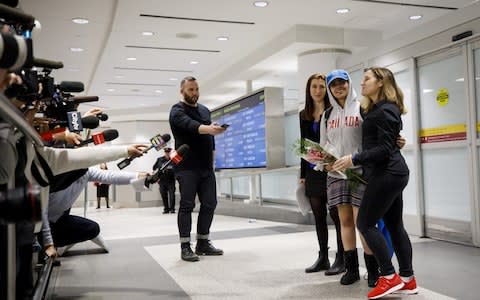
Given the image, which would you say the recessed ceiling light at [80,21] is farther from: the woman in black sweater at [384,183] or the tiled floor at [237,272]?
the woman in black sweater at [384,183]

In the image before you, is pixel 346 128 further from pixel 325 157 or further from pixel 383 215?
pixel 383 215

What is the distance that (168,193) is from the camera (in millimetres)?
11250

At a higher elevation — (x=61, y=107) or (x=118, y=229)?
(x=61, y=107)

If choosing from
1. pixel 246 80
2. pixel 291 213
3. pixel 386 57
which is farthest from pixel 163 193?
pixel 386 57

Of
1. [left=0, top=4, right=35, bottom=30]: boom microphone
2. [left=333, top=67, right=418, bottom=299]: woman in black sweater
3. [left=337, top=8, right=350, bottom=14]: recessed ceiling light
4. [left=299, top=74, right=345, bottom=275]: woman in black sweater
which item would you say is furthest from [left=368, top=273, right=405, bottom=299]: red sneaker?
[left=337, top=8, right=350, bottom=14]: recessed ceiling light

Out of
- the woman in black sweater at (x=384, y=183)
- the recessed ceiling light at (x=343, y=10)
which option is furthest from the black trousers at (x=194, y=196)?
the recessed ceiling light at (x=343, y=10)

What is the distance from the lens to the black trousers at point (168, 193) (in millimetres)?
10539

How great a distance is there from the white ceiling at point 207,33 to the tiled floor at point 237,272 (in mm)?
2400

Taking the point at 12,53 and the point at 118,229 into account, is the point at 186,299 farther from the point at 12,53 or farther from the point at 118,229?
the point at 118,229

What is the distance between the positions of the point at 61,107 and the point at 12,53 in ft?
4.91

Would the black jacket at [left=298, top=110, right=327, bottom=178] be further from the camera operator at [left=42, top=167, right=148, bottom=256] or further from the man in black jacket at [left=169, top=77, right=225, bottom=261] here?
the camera operator at [left=42, top=167, right=148, bottom=256]

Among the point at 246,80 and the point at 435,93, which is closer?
the point at 435,93

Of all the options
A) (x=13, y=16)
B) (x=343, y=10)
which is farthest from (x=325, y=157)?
(x=343, y=10)

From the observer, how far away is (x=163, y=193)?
36.2 ft
